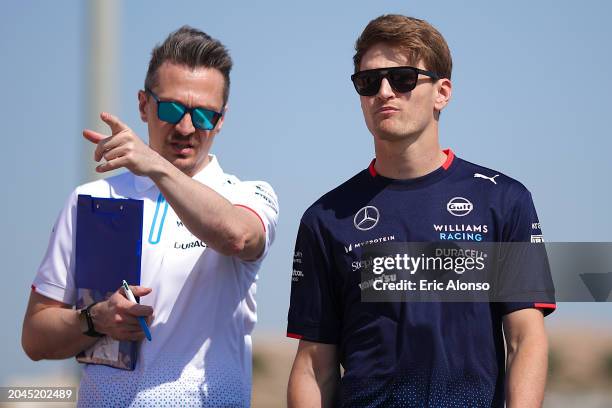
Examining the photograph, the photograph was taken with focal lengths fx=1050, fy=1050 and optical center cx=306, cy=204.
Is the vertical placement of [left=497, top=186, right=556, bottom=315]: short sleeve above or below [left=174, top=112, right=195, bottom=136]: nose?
below

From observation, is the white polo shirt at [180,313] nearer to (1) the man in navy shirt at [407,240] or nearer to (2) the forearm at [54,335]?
(2) the forearm at [54,335]

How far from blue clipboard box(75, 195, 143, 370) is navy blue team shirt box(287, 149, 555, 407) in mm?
676

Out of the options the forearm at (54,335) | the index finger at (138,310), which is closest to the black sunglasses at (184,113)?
the index finger at (138,310)

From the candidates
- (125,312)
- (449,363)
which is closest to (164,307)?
(125,312)

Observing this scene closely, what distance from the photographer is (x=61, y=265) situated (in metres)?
4.47

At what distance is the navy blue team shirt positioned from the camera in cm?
399

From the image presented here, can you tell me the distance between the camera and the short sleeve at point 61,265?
14.7ft

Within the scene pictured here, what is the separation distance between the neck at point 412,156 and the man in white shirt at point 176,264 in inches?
24.5

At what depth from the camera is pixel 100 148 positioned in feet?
13.4

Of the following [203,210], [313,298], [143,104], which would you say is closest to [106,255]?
[203,210]

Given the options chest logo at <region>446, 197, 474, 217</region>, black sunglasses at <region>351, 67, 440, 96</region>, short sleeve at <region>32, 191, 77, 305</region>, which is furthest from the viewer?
short sleeve at <region>32, 191, 77, 305</region>

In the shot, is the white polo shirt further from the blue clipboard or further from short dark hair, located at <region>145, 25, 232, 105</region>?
short dark hair, located at <region>145, 25, 232, 105</region>

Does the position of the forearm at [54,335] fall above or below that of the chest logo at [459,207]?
below

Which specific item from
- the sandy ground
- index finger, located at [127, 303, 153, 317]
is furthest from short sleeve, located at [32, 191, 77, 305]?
the sandy ground
